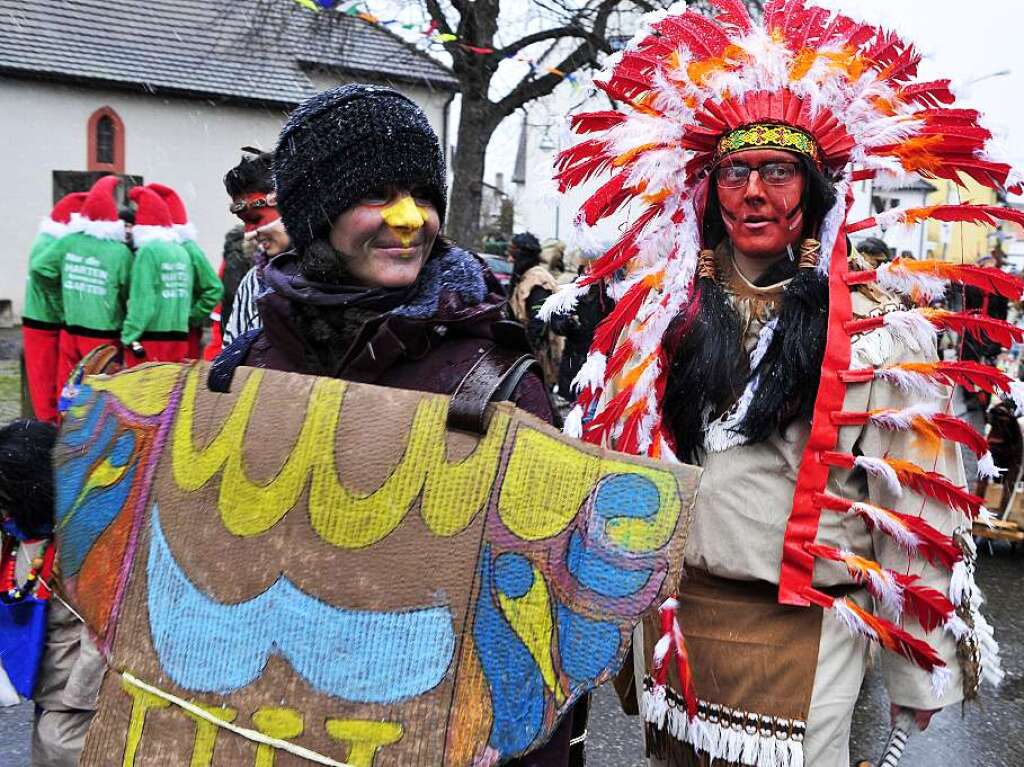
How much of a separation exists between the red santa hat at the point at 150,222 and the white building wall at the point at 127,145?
14.2 m

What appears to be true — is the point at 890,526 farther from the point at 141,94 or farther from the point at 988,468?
the point at 141,94

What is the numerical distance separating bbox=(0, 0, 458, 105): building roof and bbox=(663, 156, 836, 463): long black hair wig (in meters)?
18.3

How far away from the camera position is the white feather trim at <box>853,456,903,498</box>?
2.30 meters

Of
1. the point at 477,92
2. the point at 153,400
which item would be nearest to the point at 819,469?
the point at 153,400

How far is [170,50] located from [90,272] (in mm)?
17714

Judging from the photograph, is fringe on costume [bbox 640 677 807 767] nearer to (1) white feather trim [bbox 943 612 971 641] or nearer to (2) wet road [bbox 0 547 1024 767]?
(1) white feather trim [bbox 943 612 971 641]

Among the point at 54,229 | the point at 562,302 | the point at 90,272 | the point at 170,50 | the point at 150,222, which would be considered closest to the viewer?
the point at 562,302

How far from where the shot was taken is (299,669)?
1.35 metres

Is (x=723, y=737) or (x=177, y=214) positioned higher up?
(x=177, y=214)

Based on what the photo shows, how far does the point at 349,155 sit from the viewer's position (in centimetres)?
167

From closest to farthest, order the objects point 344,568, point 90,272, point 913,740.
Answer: point 344,568
point 913,740
point 90,272

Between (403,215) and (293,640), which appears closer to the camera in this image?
(293,640)

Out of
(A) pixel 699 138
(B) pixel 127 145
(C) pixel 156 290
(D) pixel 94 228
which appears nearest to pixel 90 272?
(D) pixel 94 228

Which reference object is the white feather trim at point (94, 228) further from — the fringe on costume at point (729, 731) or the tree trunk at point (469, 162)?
the tree trunk at point (469, 162)
